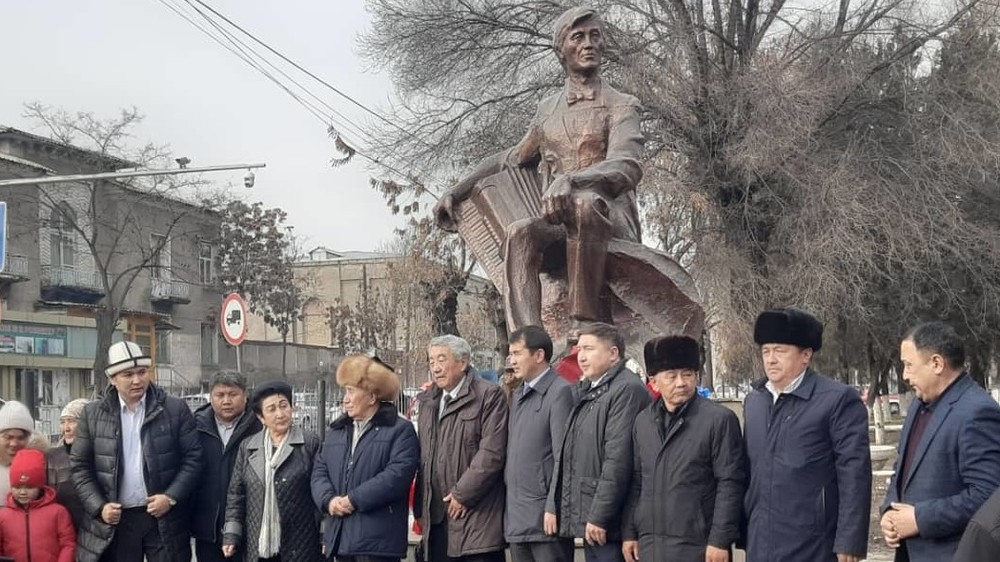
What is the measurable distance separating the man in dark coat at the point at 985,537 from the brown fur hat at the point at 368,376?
372 centimetres

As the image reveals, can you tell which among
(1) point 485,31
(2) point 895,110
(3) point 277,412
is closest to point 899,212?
(2) point 895,110

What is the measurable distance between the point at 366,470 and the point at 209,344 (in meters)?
40.7

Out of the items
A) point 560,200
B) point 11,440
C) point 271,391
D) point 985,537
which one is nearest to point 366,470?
point 271,391

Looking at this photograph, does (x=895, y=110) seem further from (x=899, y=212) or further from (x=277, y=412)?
(x=277, y=412)

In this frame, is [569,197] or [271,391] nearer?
[271,391]

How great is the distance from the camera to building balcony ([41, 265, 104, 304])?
114 ft

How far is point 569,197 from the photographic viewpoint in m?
6.82

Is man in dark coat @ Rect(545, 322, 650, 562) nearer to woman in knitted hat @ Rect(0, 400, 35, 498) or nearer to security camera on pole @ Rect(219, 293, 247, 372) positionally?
woman in knitted hat @ Rect(0, 400, 35, 498)

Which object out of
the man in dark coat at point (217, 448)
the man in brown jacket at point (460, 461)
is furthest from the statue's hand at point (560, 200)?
the man in dark coat at point (217, 448)

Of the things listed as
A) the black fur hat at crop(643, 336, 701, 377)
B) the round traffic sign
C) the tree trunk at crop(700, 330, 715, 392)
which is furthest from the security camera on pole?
the tree trunk at crop(700, 330, 715, 392)

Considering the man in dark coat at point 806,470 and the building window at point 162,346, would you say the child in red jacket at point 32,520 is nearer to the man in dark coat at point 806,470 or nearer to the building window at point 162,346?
the man in dark coat at point 806,470

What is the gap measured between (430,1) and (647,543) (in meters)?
18.4

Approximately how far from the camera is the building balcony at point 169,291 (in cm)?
4062

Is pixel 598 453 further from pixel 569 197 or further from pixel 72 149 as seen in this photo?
pixel 72 149
